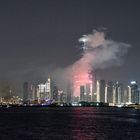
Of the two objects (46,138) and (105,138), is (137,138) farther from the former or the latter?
(46,138)

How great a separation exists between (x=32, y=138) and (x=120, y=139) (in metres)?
17.0

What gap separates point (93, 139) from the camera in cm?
9625

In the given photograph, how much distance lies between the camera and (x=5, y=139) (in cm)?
9125

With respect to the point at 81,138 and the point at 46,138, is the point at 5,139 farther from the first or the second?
the point at 81,138

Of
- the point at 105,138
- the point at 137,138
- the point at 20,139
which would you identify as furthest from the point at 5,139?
the point at 137,138

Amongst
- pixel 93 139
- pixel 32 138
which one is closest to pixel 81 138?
pixel 93 139

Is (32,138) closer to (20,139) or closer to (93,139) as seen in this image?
(20,139)

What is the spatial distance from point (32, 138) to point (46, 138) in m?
2.85

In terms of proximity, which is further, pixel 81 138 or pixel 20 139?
pixel 81 138

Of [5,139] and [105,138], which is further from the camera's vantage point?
[105,138]

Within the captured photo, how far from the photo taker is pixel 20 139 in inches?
3622

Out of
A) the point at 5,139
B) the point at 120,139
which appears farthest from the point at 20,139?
the point at 120,139

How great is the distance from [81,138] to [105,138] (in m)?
4.87

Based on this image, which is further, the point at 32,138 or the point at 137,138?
the point at 137,138
